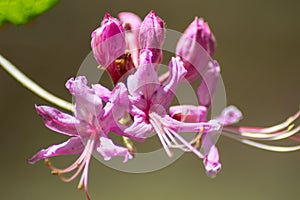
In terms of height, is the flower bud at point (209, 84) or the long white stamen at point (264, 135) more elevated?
the flower bud at point (209, 84)

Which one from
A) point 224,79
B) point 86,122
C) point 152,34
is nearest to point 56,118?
point 86,122

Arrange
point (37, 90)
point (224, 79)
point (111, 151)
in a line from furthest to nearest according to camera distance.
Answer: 1. point (224, 79)
2. point (37, 90)
3. point (111, 151)

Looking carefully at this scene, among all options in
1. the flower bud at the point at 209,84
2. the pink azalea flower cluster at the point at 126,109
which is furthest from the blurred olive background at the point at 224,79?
the pink azalea flower cluster at the point at 126,109

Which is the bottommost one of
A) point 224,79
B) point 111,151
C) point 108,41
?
point 111,151

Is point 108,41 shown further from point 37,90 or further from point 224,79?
point 224,79

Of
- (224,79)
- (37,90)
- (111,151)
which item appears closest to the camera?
(111,151)

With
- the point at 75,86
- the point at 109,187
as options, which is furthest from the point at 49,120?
the point at 109,187

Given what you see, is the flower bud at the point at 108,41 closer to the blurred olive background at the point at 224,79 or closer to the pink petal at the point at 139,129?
the pink petal at the point at 139,129
